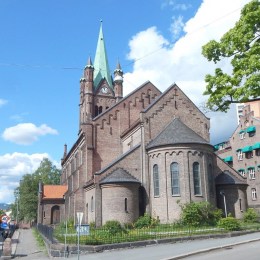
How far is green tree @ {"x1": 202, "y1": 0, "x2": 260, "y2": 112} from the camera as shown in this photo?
1189 centimetres

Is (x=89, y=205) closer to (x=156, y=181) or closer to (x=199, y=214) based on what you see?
(x=156, y=181)

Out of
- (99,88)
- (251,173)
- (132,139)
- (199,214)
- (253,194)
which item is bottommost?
(199,214)

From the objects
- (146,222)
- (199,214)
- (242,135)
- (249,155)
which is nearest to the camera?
(199,214)

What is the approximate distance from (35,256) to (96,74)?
1861 inches

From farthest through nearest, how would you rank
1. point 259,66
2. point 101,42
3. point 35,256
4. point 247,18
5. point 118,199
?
1. point 101,42
2. point 118,199
3. point 35,256
4. point 247,18
5. point 259,66

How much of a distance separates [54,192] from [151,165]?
102 ft

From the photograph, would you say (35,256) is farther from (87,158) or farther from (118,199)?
(87,158)

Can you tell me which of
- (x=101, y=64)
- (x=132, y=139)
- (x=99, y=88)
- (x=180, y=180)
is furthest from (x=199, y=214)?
(x=101, y=64)

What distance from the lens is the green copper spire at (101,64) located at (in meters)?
62.9

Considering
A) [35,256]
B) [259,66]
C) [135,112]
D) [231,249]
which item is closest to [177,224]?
[231,249]

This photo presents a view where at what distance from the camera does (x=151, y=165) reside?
109ft

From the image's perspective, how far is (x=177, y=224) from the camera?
28.5m

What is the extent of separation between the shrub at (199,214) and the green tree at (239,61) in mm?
16774

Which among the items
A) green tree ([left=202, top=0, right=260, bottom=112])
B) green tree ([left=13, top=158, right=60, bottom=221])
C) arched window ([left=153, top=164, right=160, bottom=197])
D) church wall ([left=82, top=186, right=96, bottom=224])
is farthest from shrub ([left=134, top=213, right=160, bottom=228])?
green tree ([left=13, top=158, right=60, bottom=221])
